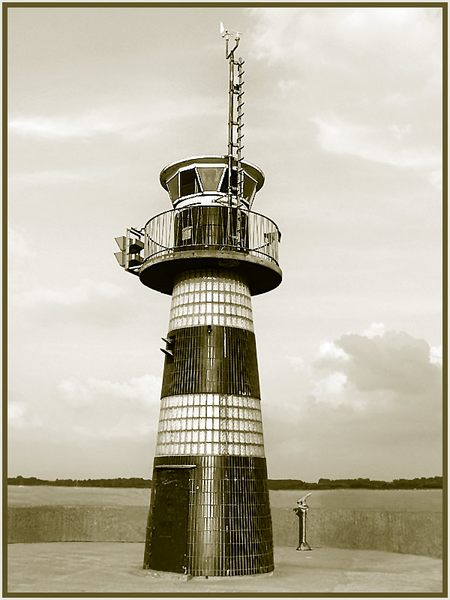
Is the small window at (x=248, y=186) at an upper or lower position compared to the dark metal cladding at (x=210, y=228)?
upper

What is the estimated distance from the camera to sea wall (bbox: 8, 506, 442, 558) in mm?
31656

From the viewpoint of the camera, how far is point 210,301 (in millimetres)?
22719

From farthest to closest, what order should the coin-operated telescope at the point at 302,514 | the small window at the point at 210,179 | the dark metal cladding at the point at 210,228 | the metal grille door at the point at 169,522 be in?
the coin-operated telescope at the point at 302,514 < the small window at the point at 210,179 < the dark metal cladding at the point at 210,228 < the metal grille door at the point at 169,522

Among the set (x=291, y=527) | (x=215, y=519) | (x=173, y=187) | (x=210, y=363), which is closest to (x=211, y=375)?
(x=210, y=363)

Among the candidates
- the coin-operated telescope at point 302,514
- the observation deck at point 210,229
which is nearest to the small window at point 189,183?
the observation deck at point 210,229

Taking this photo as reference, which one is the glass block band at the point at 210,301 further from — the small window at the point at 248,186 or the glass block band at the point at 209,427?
the small window at the point at 248,186

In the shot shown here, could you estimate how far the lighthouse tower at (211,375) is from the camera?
21.0m

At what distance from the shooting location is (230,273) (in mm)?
23219

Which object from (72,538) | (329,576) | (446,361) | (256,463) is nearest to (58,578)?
(256,463)

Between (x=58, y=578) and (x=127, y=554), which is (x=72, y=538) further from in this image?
(x=58, y=578)

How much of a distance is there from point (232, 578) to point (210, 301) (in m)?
8.37

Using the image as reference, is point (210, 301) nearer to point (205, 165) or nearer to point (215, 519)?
point (205, 165)

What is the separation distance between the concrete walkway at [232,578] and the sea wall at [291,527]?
2.49 m

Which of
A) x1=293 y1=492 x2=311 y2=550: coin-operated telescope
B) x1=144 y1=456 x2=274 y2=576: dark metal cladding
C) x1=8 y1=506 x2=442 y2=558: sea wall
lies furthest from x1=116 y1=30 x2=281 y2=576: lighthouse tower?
x1=8 y1=506 x2=442 y2=558: sea wall
